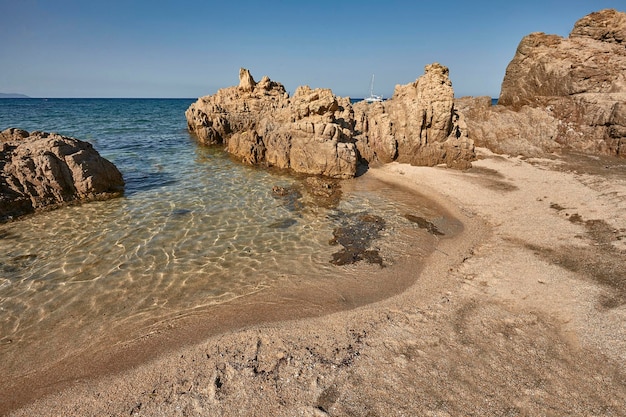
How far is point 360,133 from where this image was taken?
808 inches

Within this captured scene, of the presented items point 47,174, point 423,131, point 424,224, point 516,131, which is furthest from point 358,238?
point 516,131

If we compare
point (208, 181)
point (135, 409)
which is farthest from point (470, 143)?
point (135, 409)

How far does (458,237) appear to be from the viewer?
9914 millimetres

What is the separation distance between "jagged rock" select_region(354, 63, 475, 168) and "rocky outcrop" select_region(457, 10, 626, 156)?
446 centimetres

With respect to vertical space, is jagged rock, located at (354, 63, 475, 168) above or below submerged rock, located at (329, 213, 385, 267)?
above

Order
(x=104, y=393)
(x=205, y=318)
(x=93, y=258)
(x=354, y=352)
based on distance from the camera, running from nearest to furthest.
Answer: (x=104, y=393), (x=354, y=352), (x=205, y=318), (x=93, y=258)

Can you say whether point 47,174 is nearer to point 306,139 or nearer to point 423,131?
point 306,139

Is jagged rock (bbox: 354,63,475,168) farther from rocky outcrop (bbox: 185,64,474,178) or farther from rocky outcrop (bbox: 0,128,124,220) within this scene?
rocky outcrop (bbox: 0,128,124,220)

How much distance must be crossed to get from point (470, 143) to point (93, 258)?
64.1ft

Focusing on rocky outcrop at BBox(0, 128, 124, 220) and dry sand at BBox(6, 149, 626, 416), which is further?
rocky outcrop at BBox(0, 128, 124, 220)

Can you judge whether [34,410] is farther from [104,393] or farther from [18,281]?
[18,281]

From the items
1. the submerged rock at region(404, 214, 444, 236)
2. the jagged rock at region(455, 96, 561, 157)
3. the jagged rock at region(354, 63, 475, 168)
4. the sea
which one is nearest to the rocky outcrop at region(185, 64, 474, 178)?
the jagged rock at region(354, 63, 475, 168)

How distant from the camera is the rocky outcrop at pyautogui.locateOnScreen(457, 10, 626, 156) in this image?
63.0 ft

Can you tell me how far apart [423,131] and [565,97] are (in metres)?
11.4
